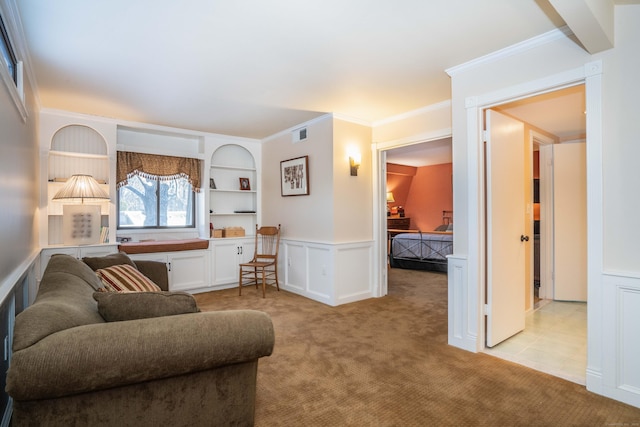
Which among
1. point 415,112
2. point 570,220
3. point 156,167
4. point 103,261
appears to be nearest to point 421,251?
point 570,220

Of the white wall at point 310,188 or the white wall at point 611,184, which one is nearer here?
the white wall at point 611,184

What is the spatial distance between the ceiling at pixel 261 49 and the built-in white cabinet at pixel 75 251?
5.25ft

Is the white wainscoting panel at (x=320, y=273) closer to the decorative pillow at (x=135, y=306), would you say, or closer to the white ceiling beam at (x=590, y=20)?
the decorative pillow at (x=135, y=306)

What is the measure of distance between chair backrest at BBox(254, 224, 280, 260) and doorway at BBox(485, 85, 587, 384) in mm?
3033

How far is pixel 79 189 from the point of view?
152 inches

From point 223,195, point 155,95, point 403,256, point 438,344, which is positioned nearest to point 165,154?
point 223,195

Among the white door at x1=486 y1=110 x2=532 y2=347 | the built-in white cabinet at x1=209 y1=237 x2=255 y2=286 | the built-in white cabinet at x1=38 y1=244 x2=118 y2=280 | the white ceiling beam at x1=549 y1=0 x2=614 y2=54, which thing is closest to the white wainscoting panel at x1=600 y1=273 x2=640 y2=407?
the white door at x1=486 y1=110 x2=532 y2=347

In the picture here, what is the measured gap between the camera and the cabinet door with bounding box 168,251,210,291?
15.6 ft

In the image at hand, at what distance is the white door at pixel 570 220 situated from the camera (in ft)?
14.2

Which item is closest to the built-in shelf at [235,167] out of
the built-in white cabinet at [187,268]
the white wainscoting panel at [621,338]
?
the built-in white cabinet at [187,268]

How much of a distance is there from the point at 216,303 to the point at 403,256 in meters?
4.07

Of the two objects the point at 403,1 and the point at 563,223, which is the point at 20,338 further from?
the point at 563,223

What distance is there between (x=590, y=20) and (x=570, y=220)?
10.8 ft

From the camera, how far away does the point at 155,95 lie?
140 inches
